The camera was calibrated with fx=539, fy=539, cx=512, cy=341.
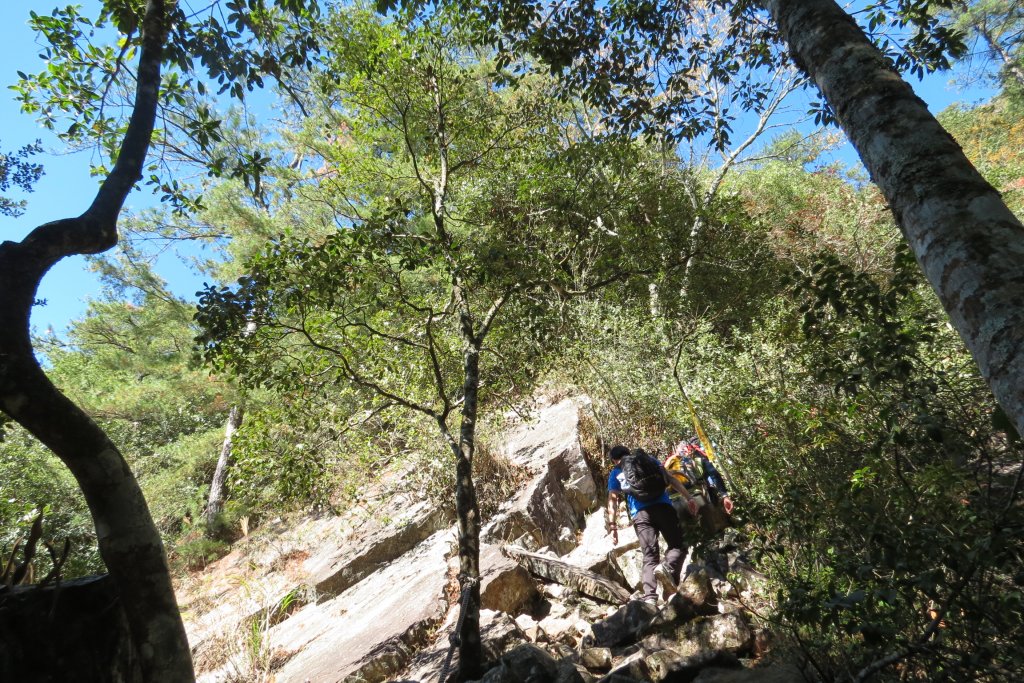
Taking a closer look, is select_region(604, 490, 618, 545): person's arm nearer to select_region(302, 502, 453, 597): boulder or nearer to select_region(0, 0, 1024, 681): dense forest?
select_region(0, 0, 1024, 681): dense forest

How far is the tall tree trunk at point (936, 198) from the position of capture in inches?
47.8

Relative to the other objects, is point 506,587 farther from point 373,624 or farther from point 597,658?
point 597,658

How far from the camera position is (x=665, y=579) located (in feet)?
17.6

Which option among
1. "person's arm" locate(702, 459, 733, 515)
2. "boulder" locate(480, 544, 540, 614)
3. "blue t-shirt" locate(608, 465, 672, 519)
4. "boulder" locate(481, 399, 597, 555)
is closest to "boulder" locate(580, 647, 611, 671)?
"blue t-shirt" locate(608, 465, 672, 519)

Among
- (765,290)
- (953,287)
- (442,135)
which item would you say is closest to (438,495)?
(442,135)

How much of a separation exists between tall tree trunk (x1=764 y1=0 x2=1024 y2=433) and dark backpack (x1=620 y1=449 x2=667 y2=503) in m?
4.16

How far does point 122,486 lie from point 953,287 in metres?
2.71

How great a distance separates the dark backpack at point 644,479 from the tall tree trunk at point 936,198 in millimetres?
4159

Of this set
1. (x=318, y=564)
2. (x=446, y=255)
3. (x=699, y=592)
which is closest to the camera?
(x=699, y=592)

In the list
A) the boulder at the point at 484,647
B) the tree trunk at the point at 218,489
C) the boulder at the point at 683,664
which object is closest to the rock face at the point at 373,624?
the boulder at the point at 484,647

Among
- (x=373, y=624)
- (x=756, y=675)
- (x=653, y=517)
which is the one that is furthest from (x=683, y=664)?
(x=373, y=624)

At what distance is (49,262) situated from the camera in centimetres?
240

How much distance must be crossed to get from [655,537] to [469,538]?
1926 millimetres

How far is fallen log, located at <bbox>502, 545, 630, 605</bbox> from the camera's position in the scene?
5977 mm
